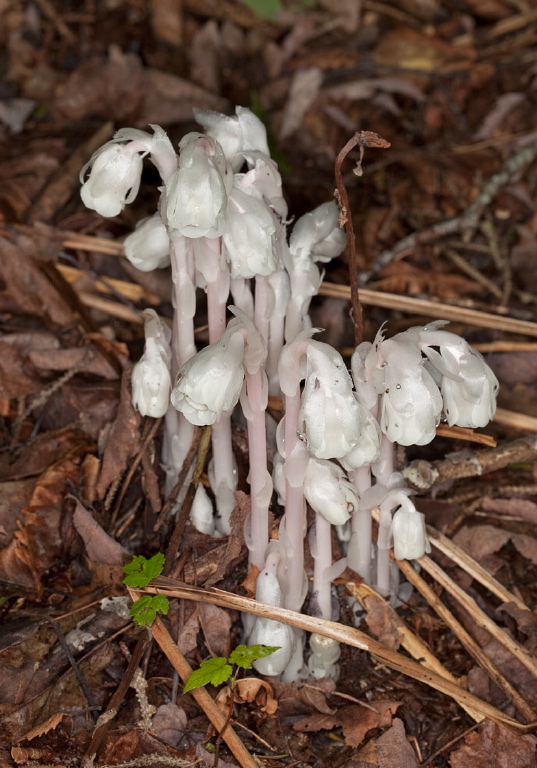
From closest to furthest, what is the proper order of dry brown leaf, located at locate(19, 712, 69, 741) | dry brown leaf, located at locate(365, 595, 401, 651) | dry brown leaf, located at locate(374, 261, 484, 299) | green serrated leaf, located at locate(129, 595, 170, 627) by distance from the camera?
dry brown leaf, located at locate(19, 712, 69, 741)
green serrated leaf, located at locate(129, 595, 170, 627)
dry brown leaf, located at locate(365, 595, 401, 651)
dry brown leaf, located at locate(374, 261, 484, 299)

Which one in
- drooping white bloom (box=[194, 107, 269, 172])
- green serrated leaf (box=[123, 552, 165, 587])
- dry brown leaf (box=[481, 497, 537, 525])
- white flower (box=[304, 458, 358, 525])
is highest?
drooping white bloom (box=[194, 107, 269, 172])

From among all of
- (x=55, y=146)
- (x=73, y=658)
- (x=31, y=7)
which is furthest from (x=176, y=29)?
(x=73, y=658)

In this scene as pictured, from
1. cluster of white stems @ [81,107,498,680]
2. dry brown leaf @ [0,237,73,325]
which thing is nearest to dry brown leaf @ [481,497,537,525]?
cluster of white stems @ [81,107,498,680]

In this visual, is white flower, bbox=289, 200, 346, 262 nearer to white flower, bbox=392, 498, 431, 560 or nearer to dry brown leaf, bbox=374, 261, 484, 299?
white flower, bbox=392, 498, 431, 560

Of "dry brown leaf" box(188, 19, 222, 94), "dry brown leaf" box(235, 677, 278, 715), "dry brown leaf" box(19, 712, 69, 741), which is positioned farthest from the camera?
"dry brown leaf" box(188, 19, 222, 94)

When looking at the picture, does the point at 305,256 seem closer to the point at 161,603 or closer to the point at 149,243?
the point at 149,243

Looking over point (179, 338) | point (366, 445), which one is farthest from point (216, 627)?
point (179, 338)

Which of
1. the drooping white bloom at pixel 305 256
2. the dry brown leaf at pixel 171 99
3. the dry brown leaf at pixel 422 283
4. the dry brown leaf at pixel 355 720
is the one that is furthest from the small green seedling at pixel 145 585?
the dry brown leaf at pixel 171 99
